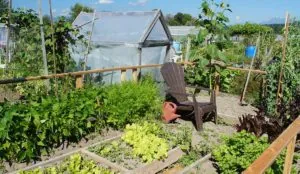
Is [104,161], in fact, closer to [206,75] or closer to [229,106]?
[229,106]

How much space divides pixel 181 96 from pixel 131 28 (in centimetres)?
244

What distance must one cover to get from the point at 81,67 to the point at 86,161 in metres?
4.27

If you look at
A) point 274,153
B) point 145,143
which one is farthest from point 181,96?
point 274,153

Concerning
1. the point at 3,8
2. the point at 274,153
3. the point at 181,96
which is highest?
the point at 3,8

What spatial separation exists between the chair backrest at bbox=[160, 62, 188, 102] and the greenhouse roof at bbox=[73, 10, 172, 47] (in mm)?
1214

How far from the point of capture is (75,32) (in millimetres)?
6781

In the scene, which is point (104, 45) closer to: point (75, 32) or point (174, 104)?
point (75, 32)

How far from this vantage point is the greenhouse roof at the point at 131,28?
25.5 feet

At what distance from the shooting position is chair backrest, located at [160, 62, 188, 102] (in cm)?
647

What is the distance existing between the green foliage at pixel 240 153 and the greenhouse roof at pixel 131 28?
13.0 ft

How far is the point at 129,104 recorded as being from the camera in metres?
5.51

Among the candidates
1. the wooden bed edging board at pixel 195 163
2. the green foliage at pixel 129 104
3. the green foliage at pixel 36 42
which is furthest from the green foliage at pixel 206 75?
the wooden bed edging board at pixel 195 163

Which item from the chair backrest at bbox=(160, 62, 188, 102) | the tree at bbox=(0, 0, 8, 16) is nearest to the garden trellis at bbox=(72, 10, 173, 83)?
the chair backrest at bbox=(160, 62, 188, 102)

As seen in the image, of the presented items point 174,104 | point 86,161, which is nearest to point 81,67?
point 174,104
